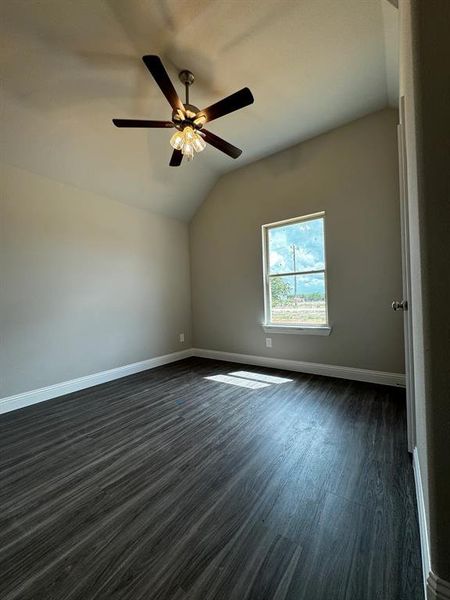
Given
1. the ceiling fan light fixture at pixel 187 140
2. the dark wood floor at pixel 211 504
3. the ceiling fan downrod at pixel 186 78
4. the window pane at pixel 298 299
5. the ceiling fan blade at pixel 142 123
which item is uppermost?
the ceiling fan downrod at pixel 186 78

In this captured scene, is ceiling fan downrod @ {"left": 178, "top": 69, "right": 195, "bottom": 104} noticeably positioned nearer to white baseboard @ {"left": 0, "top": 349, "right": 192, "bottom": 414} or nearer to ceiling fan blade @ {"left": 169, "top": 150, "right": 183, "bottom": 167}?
ceiling fan blade @ {"left": 169, "top": 150, "right": 183, "bottom": 167}

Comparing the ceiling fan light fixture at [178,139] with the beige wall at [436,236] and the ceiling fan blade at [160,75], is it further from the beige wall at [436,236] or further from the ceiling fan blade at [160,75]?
the beige wall at [436,236]

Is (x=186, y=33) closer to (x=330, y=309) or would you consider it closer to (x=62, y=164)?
(x=62, y=164)

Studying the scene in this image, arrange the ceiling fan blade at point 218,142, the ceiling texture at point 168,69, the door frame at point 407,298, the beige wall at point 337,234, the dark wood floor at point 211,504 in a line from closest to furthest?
the dark wood floor at point 211,504, the door frame at point 407,298, the ceiling texture at point 168,69, the ceiling fan blade at point 218,142, the beige wall at point 337,234

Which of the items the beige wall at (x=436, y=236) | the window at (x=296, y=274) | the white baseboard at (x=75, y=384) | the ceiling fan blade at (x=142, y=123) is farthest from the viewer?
the window at (x=296, y=274)

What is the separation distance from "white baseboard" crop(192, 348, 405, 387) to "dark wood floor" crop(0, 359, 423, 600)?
0.40 metres

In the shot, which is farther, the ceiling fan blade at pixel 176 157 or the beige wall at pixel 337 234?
the beige wall at pixel 337 234

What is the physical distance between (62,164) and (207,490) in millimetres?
3507

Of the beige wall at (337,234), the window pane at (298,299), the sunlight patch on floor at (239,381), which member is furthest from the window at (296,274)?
the sunlight patch on floor at (239,381)

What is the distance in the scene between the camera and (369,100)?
2605 mm

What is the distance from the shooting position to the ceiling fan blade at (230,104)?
1767 millimetres

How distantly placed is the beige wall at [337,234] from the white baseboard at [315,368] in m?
0.07

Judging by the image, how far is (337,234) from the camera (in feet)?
10.00

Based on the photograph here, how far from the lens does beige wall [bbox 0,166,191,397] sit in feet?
8.61
